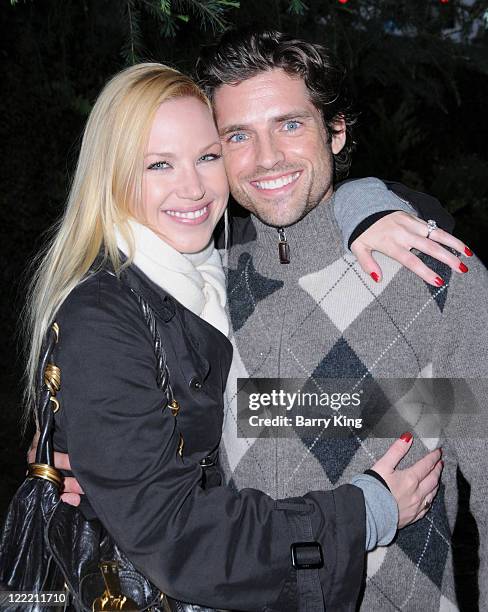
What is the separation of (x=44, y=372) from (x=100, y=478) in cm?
32

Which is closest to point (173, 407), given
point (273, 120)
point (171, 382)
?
point (171, 382)

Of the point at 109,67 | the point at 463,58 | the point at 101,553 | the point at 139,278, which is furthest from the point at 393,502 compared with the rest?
the point at 109,67

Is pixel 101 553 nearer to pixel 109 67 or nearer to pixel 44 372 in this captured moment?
pixel 44 372

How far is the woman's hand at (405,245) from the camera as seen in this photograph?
7.36ft

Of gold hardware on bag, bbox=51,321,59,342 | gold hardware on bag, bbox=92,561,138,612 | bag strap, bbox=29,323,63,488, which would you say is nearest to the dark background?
gold hardware on bag, bbox=51,321,59,342

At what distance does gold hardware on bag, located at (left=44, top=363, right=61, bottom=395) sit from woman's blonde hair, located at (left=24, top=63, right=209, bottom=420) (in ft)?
0.83

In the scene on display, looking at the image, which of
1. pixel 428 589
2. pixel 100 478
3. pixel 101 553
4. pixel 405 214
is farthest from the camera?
pixel 405 214

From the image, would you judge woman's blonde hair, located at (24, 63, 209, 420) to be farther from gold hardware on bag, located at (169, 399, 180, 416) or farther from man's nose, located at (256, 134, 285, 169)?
gold hardware on bag, located at (169, 399, 180, 416)

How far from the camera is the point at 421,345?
2.26m

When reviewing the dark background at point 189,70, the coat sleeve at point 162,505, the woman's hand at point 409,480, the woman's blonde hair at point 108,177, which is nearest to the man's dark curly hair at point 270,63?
the dark background at point 189,70

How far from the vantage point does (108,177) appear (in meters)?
2.25

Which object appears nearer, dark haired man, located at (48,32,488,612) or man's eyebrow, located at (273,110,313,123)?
dark haired man, located at (48,32,488,612)

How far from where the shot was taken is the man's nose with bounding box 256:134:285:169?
99.3 inches

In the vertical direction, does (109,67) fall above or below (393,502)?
above
